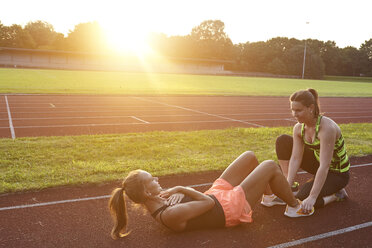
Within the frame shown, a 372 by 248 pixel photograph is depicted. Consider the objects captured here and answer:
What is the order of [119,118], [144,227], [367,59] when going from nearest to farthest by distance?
1. [144,227]
2. [119,118]
3. [367,59]

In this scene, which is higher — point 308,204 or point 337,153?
point 337,153

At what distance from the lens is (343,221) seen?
4168mm

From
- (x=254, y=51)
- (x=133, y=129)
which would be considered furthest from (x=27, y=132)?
(x=254, y=51)

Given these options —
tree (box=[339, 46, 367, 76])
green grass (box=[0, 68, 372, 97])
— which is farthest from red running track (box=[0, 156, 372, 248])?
tree (box=[339, 46, 367, 76])

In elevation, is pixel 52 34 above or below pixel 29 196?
above

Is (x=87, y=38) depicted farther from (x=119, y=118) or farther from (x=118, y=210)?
(x=118, y=210)

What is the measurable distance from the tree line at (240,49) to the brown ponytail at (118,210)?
70.5 m

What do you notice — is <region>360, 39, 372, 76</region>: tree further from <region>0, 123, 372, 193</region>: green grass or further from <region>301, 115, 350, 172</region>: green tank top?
<region>301, 115, 350, 172</region>: green tank top

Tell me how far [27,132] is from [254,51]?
81889 mm

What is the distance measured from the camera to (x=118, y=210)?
3441mm

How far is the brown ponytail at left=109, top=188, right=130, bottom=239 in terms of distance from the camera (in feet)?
11.2

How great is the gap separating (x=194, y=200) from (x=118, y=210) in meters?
0.81

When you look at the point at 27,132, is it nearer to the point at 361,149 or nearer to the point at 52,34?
the point at 361,149

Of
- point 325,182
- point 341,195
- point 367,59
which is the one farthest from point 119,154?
point 367,59
